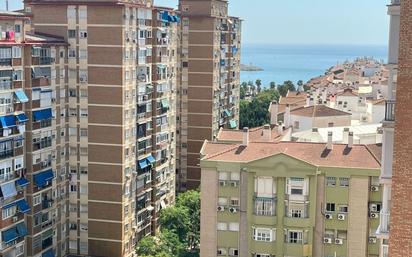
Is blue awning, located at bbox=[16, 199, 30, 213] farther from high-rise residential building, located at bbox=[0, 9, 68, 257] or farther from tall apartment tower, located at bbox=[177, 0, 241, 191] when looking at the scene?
tall apartment tower, located at bbox=[177, 0, 241, 191]

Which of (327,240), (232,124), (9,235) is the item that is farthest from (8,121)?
(232,124)

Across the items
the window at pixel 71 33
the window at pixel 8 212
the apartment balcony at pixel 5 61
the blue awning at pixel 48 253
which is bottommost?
the blue awning at pixel 48 253

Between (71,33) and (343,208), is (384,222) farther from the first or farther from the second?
(71,33)

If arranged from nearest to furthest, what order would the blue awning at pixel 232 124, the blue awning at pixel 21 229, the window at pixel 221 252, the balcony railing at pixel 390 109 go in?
the balcony railing at pixel 390 109
the window at pixel 221 252
the blue awning at pixel 21 229
the blue awning at pixel 232 124

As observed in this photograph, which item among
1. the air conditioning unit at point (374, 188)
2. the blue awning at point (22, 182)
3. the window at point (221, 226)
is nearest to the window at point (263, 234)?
the window at point (221, 226)

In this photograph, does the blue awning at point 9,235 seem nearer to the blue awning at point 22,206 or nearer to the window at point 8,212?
the window at point 8,212

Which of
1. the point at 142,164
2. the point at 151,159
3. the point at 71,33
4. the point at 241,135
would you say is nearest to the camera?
the point at 71,33
